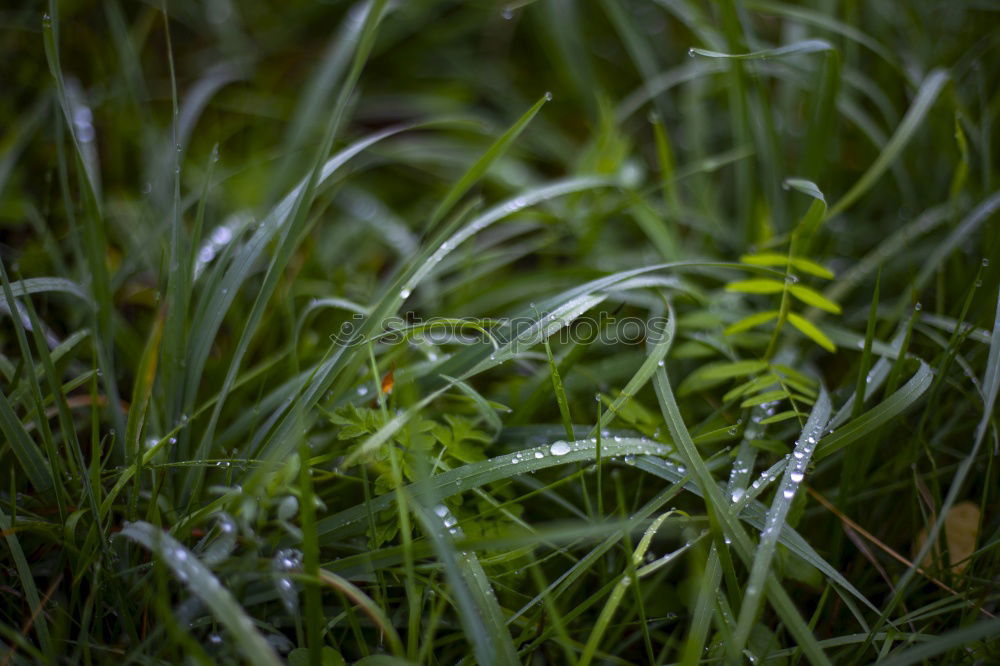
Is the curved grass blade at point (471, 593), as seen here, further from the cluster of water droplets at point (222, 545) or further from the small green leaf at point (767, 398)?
the small green leaf at point (767, 398)

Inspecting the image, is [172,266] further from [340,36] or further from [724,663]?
[340,36]

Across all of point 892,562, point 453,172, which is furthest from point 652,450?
point 453,172

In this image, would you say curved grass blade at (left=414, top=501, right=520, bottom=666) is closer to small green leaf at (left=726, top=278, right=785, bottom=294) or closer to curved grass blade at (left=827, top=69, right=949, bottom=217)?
small green leaf at (left=726, top=278, right=785, bottom=294)

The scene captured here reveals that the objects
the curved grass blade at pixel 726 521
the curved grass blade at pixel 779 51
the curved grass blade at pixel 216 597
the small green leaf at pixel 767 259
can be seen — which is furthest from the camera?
the small green leaf at pixel 767 259

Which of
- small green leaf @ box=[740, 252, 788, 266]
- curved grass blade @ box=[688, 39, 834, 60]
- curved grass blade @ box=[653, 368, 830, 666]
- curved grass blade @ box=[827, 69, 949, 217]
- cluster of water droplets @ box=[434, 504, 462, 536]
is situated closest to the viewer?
curved grass blade @ box=[653, 368, 830, 666]

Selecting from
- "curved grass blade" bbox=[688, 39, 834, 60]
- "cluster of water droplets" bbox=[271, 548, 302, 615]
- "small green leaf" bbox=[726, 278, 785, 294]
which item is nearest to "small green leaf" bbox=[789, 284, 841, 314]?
"small green leaf" bbox=[726, 278, 785, 294]

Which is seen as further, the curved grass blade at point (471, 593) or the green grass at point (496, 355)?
the green grass at point (496, 355)

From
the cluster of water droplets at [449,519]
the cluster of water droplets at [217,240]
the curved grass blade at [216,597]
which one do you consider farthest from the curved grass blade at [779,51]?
the curved grass blade at [216,597]

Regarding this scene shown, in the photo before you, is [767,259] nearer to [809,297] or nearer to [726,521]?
[809,297]
